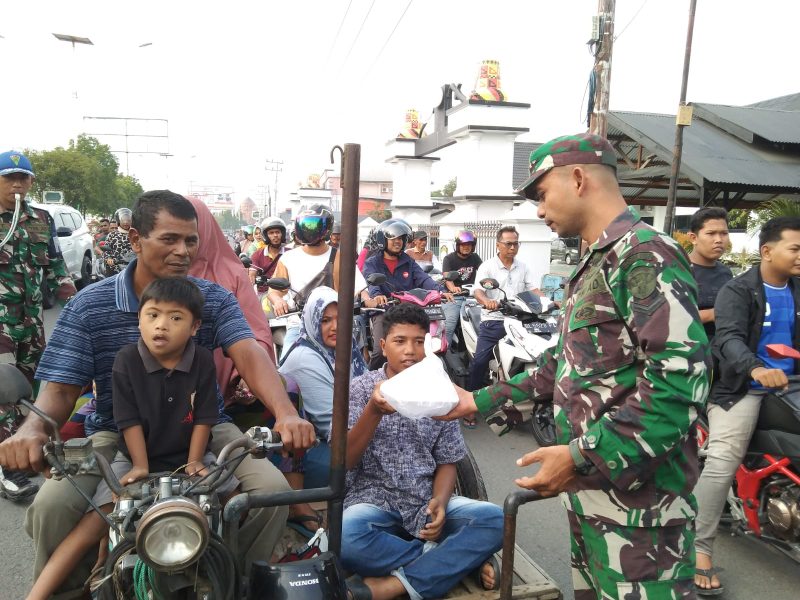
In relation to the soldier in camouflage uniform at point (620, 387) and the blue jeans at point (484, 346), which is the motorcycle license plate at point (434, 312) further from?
the soldier in camouflage uniform at point (620, 387)

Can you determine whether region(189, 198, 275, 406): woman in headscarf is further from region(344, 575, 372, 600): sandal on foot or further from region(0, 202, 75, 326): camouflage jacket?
region(0, 202, 75, 326): camouflage jacket

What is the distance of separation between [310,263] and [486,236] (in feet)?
31.6

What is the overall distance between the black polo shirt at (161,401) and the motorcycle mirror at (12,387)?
445 millimetres

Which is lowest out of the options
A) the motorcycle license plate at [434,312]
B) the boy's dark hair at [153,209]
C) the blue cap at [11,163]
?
the motorcycle license plate at [434,312]

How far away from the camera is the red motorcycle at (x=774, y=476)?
3.04 m

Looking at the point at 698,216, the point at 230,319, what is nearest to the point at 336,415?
the point at 230,319

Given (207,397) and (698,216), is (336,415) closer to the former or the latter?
(207,397)

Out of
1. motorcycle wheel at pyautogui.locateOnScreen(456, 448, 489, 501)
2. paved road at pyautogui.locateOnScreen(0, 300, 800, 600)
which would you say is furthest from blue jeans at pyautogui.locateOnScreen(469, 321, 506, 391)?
motorcycle wheel at pyautogui.locateOnScreen(456, 448, 489, 501)

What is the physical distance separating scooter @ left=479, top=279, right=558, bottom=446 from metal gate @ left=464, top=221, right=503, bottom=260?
8.57 m

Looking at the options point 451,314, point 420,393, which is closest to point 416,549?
point 420,393

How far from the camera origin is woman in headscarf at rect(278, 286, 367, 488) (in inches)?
126

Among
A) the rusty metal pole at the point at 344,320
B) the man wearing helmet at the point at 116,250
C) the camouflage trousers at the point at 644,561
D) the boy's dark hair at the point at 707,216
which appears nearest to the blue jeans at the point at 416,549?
the rusty metal pole at the point at 344,320

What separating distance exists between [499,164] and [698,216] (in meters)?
12.3

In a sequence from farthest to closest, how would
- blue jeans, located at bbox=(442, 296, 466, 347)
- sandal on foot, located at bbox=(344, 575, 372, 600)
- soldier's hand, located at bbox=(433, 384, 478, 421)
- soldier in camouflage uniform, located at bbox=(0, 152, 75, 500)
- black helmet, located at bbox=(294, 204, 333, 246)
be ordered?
blue jeans, located at bbox=(442, 296, 466, 347) → black helmet, located at bbox=(294, 204, 333, 246) → soldier in camouflage uniform, located at bbox=(0, 152, 75, 500) → sandal on foot, located at bbox=(344, 575, 372, 600) → soldier's hand, located at bbox=(433, 384, 478, 421)
